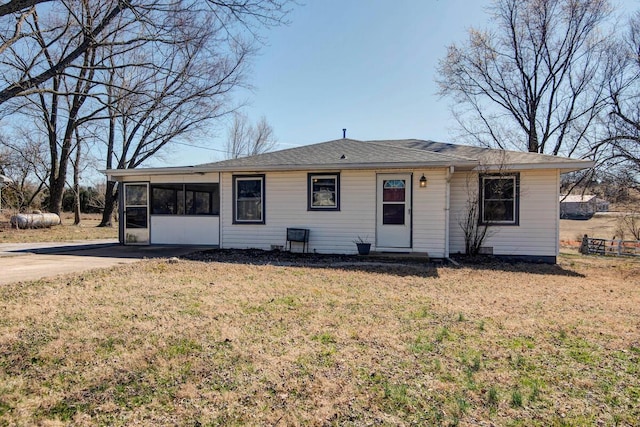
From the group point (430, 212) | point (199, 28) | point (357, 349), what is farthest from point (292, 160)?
point (357, 349)

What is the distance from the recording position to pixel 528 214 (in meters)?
9.91

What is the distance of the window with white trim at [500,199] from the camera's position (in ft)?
32.8

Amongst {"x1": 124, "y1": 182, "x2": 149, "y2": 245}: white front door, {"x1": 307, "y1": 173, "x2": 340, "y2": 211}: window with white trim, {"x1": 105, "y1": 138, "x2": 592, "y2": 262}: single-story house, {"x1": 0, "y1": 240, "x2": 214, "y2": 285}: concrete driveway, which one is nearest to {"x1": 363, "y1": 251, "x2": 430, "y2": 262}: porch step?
{"x1": 105, "y1": 138, "x2": 592, "y2": 262}: single-story house

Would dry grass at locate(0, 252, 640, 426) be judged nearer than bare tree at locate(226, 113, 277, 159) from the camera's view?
Yes

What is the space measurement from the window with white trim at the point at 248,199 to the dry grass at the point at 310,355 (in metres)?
4.79

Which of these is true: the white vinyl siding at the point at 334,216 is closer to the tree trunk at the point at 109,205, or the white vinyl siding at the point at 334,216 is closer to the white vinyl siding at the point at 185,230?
the white vinyl siding at the point at 185,230

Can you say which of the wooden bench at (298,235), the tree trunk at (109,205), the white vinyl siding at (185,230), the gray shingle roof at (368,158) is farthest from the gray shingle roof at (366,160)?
the tree trunk at (109,205)

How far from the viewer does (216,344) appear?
3611 millimetres

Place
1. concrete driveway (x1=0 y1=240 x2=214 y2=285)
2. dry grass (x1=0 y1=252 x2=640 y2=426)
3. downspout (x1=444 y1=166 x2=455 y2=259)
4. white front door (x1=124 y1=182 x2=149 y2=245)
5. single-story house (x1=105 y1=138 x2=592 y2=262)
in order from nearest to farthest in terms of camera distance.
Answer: dry grass (x1=0 y1=252 x2=640 y2=426) < concrete driveway (x1=0 y1=240 x2=214 y2=285) < downspout (x1=444 y1=166 x2=455 y2=259) < single-story house (x1=105 y1=138 x2=592 y2=262) < white front door (x1=124 y1=182 x2=149 y2=245)

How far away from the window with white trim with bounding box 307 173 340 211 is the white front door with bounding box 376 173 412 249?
111 cm

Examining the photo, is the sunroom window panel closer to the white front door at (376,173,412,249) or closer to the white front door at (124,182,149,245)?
the white front door at (376,173,412,249)

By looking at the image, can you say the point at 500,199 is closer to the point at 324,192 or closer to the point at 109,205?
the point at 324,192

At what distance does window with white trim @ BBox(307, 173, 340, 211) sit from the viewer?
10.1m

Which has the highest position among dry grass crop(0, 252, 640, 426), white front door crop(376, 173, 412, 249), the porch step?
white front door crop(376, 173, 412, 249)
